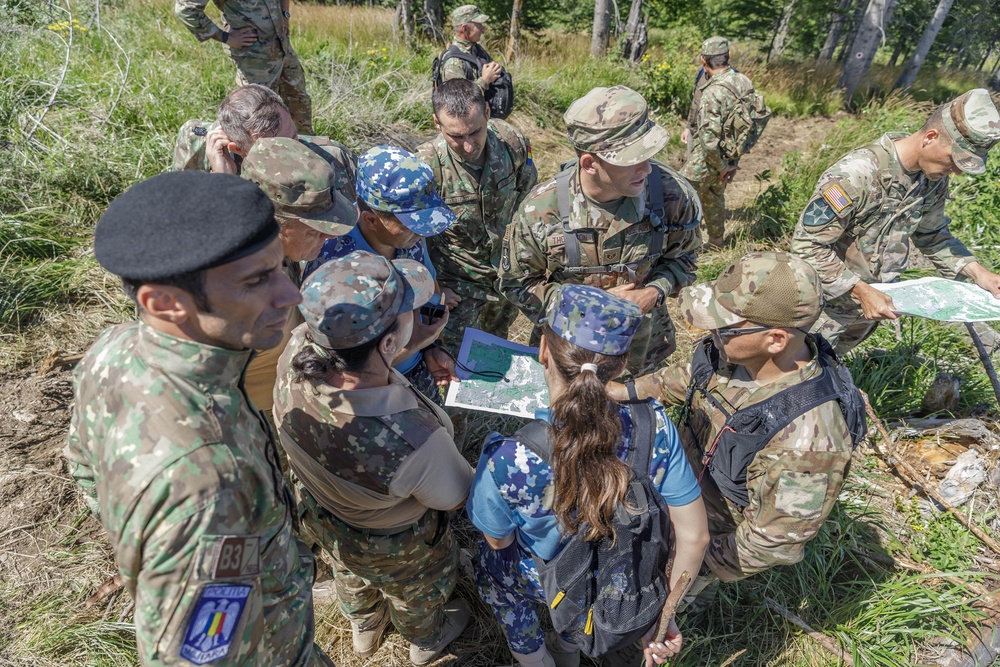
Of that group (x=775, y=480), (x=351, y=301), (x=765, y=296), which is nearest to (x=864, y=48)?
(x=765, y=296)

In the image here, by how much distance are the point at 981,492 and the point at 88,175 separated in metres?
6.10

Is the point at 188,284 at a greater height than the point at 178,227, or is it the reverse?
the point at 178,227

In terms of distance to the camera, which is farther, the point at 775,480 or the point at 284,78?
the point at 284,78

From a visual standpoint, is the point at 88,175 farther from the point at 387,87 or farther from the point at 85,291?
the point at 387,87

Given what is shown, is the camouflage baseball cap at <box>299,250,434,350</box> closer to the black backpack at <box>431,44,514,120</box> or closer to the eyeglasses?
the eyeglasses

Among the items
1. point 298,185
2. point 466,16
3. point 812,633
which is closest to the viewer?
point 298,185

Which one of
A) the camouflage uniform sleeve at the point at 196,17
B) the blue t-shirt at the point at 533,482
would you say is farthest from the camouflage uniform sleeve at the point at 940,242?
the camouflage uniform sleeve at the point at 196,17

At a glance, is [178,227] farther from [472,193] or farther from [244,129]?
[472,193]

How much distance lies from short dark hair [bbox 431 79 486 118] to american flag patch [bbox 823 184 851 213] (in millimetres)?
1930

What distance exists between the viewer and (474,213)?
340 centimetres

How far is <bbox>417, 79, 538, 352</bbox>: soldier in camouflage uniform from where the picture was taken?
3.19 m

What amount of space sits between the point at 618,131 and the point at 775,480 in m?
1.47

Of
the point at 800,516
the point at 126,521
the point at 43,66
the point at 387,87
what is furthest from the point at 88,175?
the point at 800,516

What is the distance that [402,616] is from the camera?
2203mm
